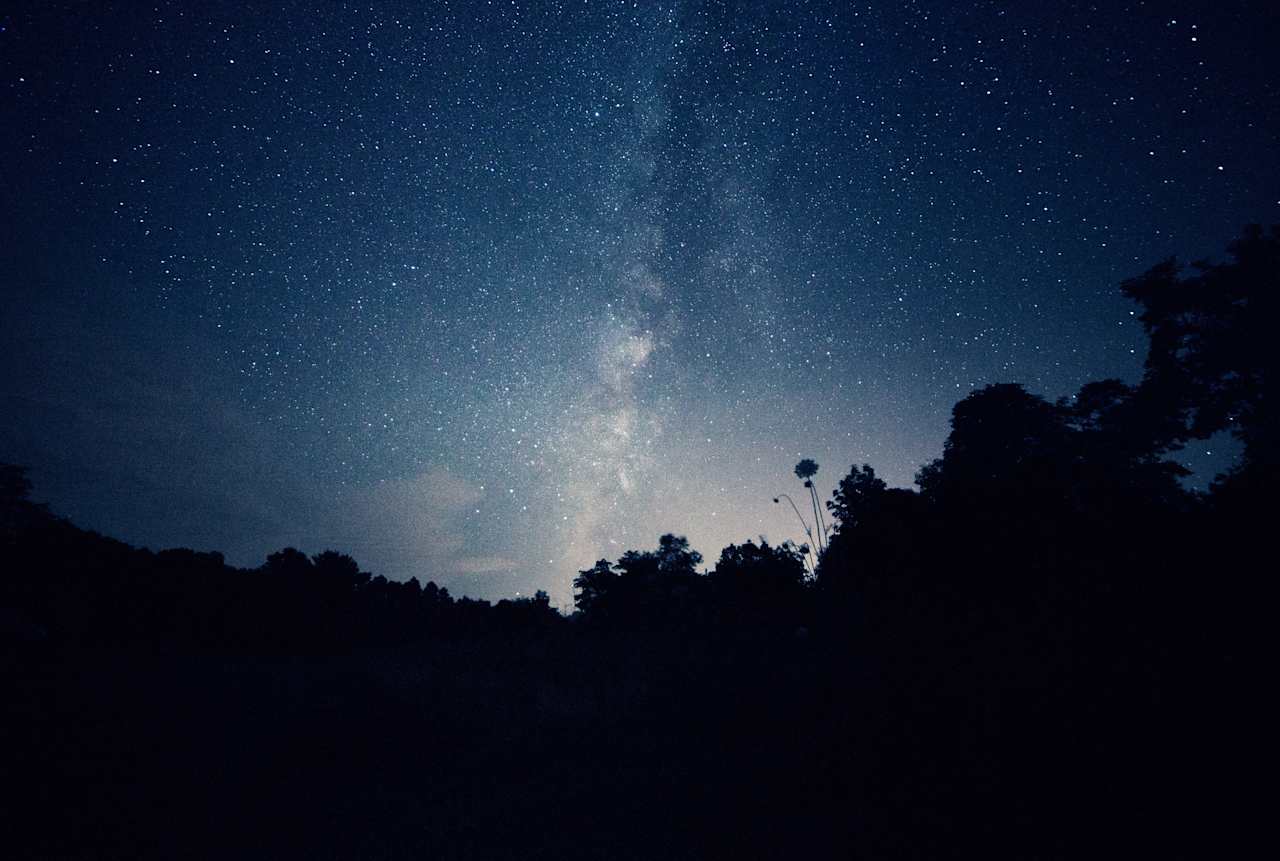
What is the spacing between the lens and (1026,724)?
4.51 meters

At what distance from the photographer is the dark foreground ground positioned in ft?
12.7

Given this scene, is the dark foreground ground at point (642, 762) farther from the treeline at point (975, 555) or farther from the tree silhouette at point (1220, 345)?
the tree silhouette at point (1220, 345)

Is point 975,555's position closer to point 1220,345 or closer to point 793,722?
point 793,722

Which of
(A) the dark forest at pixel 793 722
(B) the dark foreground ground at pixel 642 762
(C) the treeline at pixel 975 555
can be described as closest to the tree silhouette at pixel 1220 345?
(C) the treeline at pixel 975 555

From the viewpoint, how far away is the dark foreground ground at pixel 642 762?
388 cm

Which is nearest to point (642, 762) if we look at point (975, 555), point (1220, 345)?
point (975, 555)

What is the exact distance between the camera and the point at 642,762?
6957mm

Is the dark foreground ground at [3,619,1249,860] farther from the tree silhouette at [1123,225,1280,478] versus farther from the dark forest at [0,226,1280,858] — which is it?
the tree silhouette at [1123,225,1280,478]

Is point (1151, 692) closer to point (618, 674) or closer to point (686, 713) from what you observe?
point (686, 713)

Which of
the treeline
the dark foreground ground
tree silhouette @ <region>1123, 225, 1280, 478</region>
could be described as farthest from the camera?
tree silhouette @ <region>1123, 225, 1280, 478</region>

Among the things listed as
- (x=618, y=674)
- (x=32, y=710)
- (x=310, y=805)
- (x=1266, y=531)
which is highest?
(x=1266, y=531)

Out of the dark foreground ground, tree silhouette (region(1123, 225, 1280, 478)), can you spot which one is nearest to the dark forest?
the dark foreground ground

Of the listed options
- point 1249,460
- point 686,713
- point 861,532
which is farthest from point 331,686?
point 1249,460

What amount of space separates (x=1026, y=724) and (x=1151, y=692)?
1.07 meters
